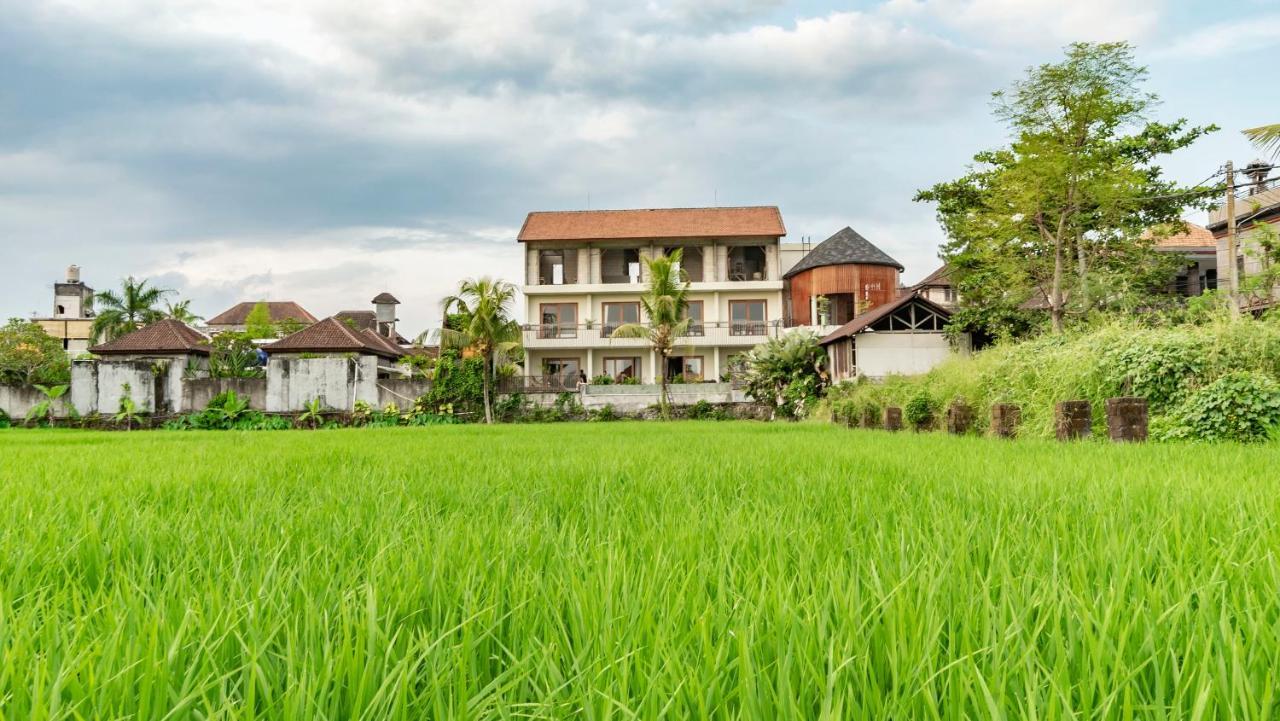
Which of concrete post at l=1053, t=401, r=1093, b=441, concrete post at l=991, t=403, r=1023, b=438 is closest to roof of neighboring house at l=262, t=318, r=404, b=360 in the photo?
concrete post at l=991, t=403, r=1023, b=438

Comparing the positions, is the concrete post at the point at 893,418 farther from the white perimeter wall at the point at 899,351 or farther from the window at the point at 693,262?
the window at the point at 693,262

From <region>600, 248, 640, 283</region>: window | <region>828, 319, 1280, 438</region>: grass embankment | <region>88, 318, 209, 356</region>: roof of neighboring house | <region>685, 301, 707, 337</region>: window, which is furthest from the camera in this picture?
<region>600, 248, 640, 283</region>: window

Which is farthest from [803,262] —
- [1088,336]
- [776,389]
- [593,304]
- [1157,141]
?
[1088,336]

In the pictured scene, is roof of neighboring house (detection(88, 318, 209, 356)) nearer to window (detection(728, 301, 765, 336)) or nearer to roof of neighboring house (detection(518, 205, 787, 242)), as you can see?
roof of neighboring house (detection(518, 205, 787, 242))

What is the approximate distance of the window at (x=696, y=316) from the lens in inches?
1431

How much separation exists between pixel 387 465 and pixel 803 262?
35.5 meters

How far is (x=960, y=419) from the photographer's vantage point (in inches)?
408

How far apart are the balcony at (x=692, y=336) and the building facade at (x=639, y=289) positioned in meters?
0.05

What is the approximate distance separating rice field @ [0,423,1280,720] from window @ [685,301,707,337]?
1295 inches

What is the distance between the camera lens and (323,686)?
0.89 metres

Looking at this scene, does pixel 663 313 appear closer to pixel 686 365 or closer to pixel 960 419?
pixel 686 365

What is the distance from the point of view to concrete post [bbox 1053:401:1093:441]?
784 cm

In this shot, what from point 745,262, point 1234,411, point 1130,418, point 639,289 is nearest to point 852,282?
point 745,262

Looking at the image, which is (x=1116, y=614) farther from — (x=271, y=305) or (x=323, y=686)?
(x=271, y=305)
